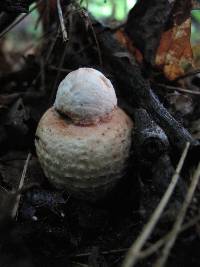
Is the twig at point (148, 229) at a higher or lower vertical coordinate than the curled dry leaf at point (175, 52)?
lower

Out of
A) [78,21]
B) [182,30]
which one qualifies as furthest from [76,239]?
[78,21]

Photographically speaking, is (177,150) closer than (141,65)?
Yes

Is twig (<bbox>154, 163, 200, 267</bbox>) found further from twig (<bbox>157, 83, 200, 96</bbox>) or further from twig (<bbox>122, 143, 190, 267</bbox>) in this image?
twig (<bbox>157, 83, 200, 96</bbox>)

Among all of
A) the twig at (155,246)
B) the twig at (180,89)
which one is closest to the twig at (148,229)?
the twig at (155,246)

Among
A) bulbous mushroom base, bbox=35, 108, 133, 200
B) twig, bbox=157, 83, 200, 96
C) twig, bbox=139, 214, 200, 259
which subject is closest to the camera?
twig, bbox=139, 214, 200, 259

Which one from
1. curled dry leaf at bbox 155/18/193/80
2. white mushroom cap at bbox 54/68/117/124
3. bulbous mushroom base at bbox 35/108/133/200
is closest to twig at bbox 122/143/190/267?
bulbous mushroom base at bbox 35/108/133/200

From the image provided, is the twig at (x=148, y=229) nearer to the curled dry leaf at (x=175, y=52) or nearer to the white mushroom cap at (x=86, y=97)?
the white mushroom cap at (x=86, y=97)

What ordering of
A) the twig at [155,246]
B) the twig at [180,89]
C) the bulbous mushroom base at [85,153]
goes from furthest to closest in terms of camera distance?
the twig at [180,89] → the bulbous mushroom base at [85,153] → the twig at [155,246]

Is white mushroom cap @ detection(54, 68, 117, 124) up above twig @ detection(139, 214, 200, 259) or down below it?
above

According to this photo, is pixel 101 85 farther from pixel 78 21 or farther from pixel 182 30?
pixel 78 21
